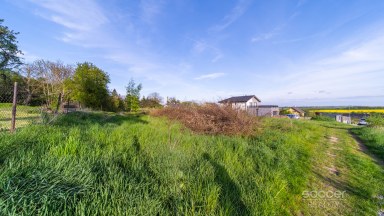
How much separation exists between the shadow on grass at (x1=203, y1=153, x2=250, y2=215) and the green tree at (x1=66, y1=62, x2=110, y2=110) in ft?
79.3

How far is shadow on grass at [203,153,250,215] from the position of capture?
7.15 feet

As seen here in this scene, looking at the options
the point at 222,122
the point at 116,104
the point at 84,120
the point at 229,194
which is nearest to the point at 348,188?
the point at 229,194

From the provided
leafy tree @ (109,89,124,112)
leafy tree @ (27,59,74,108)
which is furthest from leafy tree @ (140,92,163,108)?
leafy tree @ (27,59,74,108)

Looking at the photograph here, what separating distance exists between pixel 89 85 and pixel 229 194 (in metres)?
25.2

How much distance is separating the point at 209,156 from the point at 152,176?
66.6 inches

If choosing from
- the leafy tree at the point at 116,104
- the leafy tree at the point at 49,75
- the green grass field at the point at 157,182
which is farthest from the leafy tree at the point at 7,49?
the green grass field at the point at 157,182

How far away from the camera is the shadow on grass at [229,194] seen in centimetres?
218

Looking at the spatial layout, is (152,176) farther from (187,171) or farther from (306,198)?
(306,198)

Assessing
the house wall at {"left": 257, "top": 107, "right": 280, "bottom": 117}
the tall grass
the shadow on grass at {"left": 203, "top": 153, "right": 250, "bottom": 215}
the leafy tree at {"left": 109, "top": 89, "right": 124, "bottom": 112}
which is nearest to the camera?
the tall grass

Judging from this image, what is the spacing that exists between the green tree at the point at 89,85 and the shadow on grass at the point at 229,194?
951 inches
